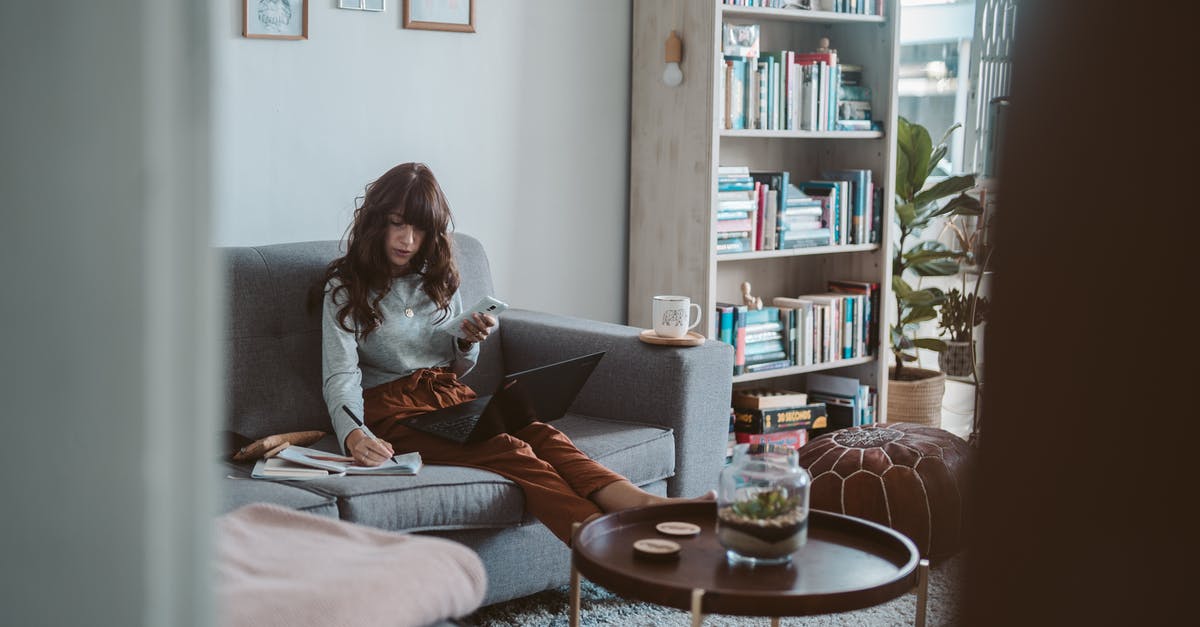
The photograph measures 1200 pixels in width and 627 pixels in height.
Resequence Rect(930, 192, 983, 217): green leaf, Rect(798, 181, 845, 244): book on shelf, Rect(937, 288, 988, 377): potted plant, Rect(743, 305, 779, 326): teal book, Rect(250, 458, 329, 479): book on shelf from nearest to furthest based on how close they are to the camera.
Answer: Rect(250, 458, 329, 479): book on shelf, Rect(743, 305, 779, 326): teal book, Rect(798, 181, 845, 244): book on shelf, Rect(930, 192, 983, 217): green leaf, Rect(937, 288, 988, 377): potted plant

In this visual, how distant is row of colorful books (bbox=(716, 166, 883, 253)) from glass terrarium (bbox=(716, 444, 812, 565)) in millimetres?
1747

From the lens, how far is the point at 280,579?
148cm

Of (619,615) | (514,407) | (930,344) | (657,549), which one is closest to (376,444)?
(514,407)

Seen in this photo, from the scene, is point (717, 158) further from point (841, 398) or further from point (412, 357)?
point (412, 357)

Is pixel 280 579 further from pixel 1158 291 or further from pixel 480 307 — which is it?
pixel 1158 291

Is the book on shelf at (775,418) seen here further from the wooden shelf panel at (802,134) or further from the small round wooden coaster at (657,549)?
the small round wooden coaster at (657,549)

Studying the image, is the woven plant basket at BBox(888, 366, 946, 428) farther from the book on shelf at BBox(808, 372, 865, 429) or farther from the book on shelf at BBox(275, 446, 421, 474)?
the book on shelf at BBox(275, 446, 421, 474)

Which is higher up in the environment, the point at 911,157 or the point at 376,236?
the point at 911,157

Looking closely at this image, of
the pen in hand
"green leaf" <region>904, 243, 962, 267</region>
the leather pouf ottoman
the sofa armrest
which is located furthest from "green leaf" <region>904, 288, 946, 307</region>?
the pen in hand

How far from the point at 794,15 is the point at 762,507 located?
2.33 m

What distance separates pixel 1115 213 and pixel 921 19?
512 centimetres

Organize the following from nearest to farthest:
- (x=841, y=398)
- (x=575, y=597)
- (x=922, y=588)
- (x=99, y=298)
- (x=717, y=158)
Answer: (x=99, y=298)
(x=922, y=588)
(x=575, y=597)
(x=717, y=158)
(x=841, y=398)

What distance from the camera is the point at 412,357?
2734 mm

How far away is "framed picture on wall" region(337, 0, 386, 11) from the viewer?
9.90ft
